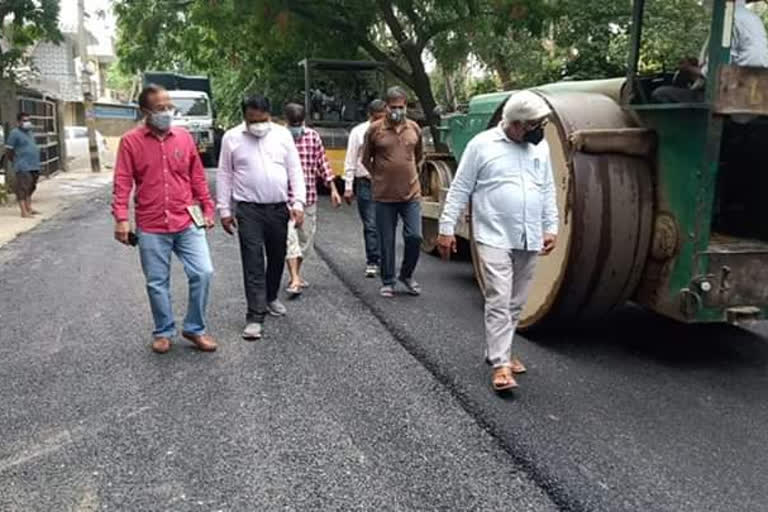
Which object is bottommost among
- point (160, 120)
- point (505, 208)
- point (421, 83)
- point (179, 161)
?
point (505, 208)

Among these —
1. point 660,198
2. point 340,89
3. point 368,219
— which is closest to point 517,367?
point 660,198

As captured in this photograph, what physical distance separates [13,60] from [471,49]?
9.10m

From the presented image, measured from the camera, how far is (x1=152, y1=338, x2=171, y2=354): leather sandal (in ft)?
16.7

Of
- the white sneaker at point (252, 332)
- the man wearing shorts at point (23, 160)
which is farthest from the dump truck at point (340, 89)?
the white sneaker at point (252, 332)

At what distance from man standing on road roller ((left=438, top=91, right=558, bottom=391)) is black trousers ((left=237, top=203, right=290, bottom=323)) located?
160 cm

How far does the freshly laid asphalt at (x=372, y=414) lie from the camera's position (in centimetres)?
326

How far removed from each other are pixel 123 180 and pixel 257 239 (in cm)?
106

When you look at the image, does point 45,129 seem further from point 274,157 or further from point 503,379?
point 503,379

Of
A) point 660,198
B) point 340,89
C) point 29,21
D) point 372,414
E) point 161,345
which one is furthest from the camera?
point 340,89

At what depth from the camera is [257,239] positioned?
5.57m

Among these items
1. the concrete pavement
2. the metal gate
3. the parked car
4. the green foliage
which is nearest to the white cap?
the concrete pavement

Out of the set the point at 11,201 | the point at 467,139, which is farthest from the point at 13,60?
the point at 467,139

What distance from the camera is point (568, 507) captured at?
311 centimetres

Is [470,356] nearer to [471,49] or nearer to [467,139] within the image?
[467,139]
